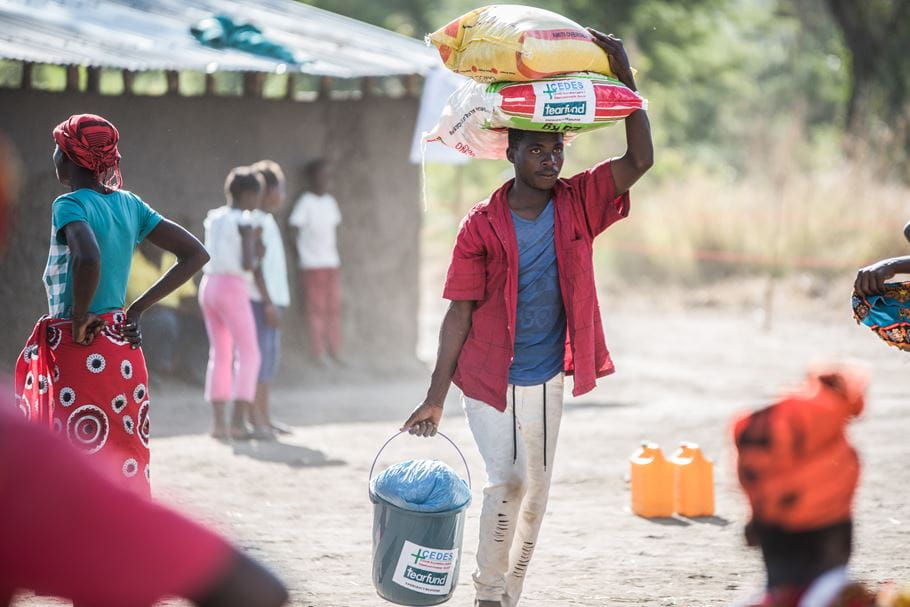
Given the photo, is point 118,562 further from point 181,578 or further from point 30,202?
point 30,202

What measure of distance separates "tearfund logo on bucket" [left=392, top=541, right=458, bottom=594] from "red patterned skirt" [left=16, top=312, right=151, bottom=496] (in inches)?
36.3

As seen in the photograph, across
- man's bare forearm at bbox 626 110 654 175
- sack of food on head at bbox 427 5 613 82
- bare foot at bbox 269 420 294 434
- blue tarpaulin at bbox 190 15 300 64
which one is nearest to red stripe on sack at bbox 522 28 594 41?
sack of food on head at bbox 427 5 613 82

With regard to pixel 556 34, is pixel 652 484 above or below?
below

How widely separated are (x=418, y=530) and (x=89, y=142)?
5.73ft

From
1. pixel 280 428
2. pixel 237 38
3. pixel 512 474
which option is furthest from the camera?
pixel 237 38

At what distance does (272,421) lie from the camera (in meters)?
9.59

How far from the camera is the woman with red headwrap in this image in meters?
4.46

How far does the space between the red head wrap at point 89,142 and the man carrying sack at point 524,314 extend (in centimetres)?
126

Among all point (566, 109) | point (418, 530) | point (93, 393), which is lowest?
point (418, 530)

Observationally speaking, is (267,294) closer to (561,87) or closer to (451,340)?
(451,340)

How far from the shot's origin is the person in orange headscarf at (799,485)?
270 cm

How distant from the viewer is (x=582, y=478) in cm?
781

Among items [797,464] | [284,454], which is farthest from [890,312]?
[284,454]

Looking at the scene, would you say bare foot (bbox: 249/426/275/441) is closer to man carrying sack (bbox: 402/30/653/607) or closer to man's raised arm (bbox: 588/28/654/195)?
man carrying sack (bbox: 402/30/653/607)
